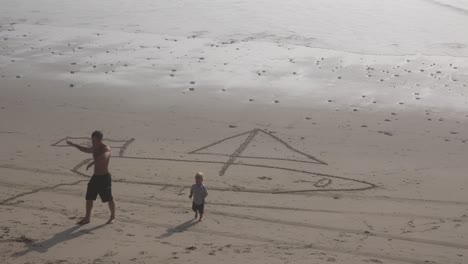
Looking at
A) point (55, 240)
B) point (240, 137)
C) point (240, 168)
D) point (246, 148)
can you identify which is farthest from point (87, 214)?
point (240, 137)

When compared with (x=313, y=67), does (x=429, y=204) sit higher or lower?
lower

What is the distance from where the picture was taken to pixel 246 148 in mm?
13828

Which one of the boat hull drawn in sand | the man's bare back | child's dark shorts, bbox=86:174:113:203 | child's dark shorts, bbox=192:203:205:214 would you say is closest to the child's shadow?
child's dark shorts, bbox=192:203:205:214

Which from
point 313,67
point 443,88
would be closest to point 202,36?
point 313,67

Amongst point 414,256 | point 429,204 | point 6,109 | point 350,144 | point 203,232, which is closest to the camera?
point 414,256

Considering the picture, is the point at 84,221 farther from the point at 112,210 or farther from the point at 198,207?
the point at 198,207

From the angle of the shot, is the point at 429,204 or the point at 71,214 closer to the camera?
the point at 71,214

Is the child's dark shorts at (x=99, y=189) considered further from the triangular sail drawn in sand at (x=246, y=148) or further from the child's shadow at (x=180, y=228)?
the triangular sail drawn in sand at (x=246, y=148)

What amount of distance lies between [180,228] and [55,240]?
66.2 inches

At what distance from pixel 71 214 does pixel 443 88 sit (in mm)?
11510

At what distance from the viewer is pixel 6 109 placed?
1627 cm

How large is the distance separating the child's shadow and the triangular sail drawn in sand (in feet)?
8.40

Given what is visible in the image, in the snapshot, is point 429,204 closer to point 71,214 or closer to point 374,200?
point 374,200

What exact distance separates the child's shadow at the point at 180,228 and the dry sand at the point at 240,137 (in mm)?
33
